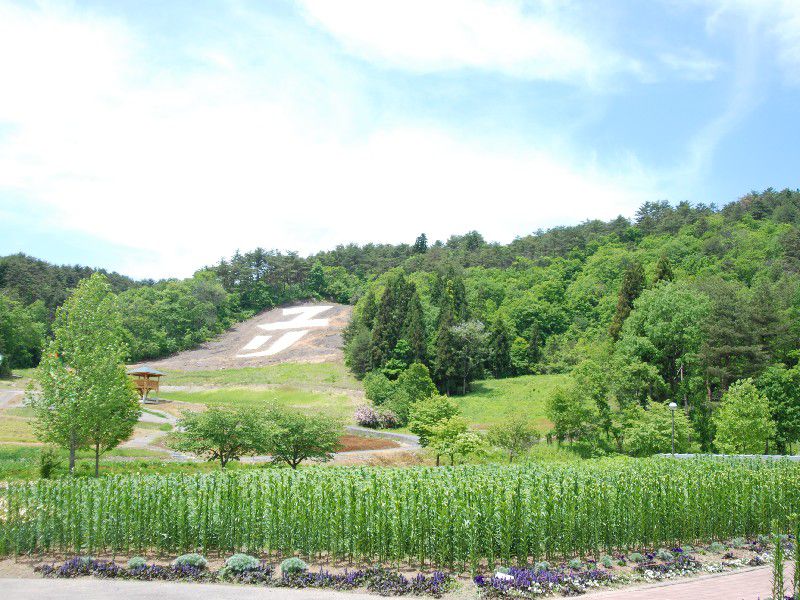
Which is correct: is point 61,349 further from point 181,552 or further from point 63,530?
point 181,552

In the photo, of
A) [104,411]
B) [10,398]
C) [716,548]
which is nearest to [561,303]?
[10,398]

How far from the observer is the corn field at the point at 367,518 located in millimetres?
10852

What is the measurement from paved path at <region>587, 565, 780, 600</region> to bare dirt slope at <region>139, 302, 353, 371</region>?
64.6 metres

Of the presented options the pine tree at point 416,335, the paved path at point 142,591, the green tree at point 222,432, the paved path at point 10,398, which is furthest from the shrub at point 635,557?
the paved path at point 10,398

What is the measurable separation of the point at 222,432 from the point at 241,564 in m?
13.2

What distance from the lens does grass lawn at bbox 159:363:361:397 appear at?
200 ft

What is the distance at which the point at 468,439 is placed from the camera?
27172mm

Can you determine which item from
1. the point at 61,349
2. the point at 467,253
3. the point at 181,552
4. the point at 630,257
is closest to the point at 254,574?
the point at 181,552

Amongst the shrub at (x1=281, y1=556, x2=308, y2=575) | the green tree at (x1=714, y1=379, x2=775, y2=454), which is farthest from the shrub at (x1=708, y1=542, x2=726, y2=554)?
the green tree at (x1=714, y1=379, x2=775, y2=454)

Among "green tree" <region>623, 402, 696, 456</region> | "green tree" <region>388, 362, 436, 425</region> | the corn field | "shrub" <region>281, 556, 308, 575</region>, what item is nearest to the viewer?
"shrub" <region>281, 556, 308, 575</region>

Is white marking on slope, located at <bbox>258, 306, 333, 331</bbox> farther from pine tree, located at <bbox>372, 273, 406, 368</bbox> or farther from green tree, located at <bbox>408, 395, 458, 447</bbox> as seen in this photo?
green tree, located at <bbox>408, 395, 458, 447</bbox>

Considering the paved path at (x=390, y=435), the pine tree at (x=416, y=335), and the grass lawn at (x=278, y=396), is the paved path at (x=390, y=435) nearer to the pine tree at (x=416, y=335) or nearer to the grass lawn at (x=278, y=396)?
the grass lawn at (x=278, y=396)

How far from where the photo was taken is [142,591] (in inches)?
372

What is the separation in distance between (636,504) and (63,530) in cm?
1221
